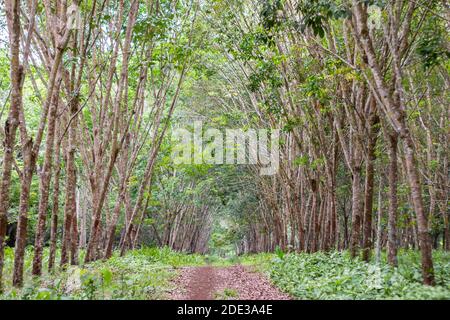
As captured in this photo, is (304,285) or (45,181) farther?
(304,285)

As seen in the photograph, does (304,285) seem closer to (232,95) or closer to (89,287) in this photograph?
(89,287)

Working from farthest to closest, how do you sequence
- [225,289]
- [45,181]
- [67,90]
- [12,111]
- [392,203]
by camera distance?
1. [67,90]
2. [225,289]
3. [392,203]
4. [45,181]
5. [12,111]

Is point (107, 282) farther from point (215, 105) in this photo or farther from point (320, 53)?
point (215, 105)

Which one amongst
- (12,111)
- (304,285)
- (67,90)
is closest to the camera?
(12,111)

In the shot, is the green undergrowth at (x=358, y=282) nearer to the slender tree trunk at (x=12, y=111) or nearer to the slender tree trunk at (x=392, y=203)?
the slender tree trunk at (x=392, y=203)

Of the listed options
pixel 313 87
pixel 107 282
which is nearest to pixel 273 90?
pixel 313 87

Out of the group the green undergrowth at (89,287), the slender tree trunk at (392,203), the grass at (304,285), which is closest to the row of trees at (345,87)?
the slender tree trunk at (392,203)

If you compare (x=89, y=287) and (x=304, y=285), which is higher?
(x=89, y=287)

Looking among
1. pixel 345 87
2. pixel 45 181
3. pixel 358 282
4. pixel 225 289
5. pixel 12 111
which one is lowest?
pixel 225 289

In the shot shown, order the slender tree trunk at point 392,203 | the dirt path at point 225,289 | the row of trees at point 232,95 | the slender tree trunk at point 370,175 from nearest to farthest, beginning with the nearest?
the row of trees at point 232,95 < the dirt path at point 225,289 < the slender tree trunk at point 392,203 < the slender tree trunk at point 370,175

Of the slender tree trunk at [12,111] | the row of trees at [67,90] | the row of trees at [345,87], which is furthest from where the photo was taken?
the row of trees at [345,87]

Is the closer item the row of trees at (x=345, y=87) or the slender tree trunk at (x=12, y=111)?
the slender tree trunk at (x=12, y=111)

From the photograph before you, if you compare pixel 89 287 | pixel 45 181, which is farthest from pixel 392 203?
pixel 45 181
